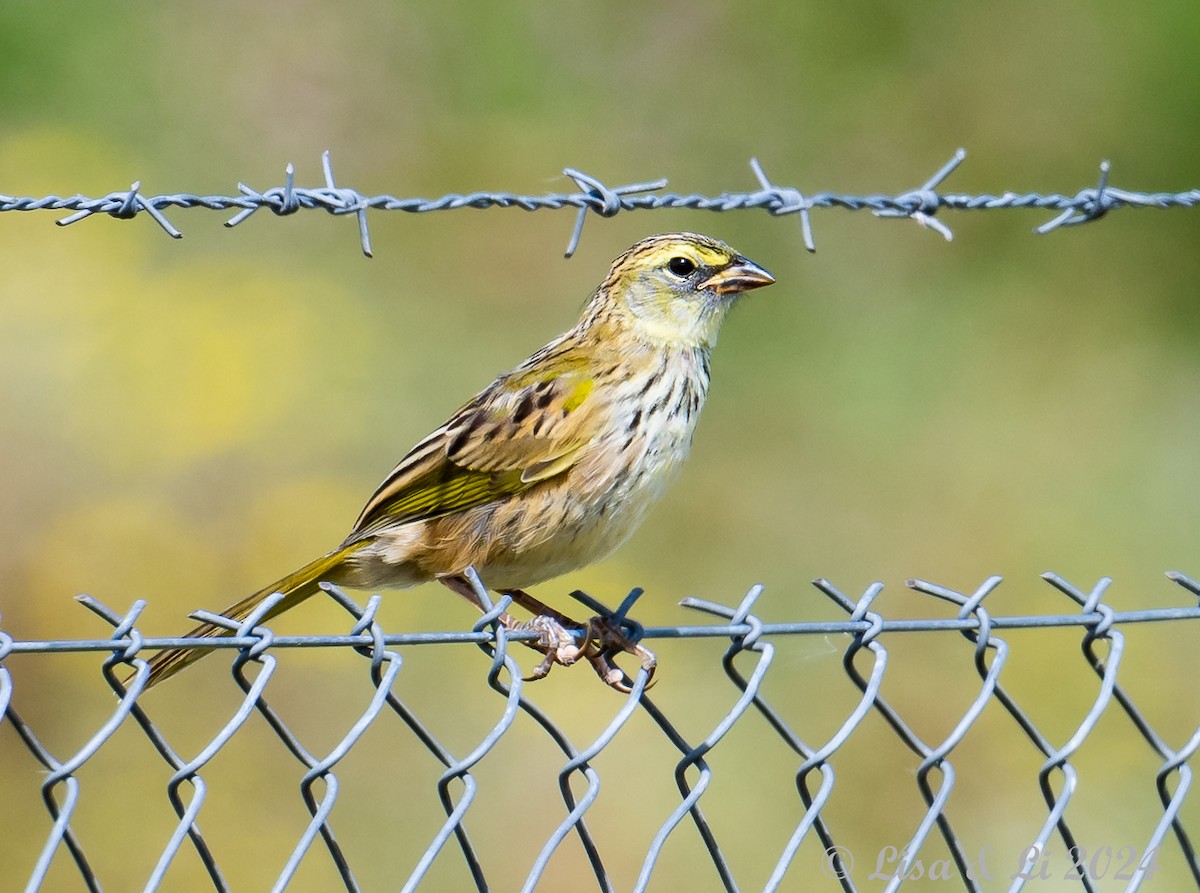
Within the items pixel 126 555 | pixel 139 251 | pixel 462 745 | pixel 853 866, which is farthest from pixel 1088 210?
pixel 139 251

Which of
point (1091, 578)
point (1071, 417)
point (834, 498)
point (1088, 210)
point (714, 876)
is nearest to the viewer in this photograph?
point (1088, 210)

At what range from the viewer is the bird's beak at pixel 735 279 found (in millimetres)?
5008

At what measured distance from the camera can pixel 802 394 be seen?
9.52 metres

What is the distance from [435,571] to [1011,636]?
3.79 m

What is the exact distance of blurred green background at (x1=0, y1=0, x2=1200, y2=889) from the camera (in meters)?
6.68

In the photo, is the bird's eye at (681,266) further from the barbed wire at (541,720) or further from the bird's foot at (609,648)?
the barbed wire at (541,720)

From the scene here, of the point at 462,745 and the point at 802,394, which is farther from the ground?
the point at 802,394

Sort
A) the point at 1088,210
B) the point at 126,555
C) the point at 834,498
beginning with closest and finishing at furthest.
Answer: the point at 1088,210, the point at 126,555, the point at 834,498

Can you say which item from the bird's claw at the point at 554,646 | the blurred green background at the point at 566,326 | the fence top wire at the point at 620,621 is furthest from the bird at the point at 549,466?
the blurred green background at the point at 566,326

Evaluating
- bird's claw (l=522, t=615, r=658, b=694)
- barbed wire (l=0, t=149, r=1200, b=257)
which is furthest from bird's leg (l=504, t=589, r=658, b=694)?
barbed wire (l=0, t=149, r=1200, b=257)

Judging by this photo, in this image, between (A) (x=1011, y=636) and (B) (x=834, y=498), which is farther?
(B) (x=834, y=498)

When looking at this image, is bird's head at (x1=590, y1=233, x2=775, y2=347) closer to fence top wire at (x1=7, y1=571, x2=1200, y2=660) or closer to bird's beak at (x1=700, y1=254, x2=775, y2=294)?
bird's beak at (x1=700, y1=254, x2=775, y2=294)

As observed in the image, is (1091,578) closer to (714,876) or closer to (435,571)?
(714,876)

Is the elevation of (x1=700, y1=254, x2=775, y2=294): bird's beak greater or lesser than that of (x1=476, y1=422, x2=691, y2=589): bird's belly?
greater
